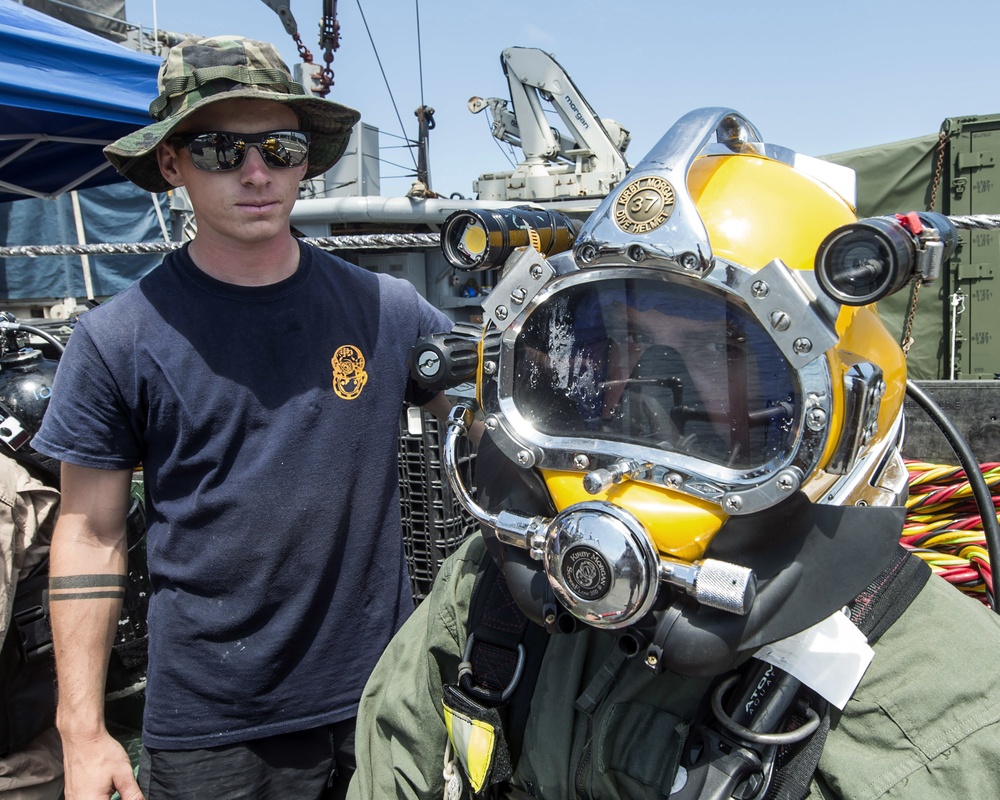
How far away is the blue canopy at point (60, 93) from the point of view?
3084mm

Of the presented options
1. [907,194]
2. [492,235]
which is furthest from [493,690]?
[907,194]

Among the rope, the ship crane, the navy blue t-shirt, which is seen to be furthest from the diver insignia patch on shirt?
the ship crane

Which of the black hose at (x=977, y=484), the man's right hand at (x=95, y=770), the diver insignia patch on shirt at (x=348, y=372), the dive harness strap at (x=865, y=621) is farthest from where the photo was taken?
the diver insignia patch on shirt at (x=348, y=372)

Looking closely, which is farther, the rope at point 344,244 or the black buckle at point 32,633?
the rope at point 344,244

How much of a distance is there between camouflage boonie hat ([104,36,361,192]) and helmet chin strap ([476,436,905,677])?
3.95ft

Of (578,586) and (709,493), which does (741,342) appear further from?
(578,586)

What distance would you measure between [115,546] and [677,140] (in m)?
1.37

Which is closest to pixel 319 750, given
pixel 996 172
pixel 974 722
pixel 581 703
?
pixel 581 703

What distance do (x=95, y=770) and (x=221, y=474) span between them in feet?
2.01

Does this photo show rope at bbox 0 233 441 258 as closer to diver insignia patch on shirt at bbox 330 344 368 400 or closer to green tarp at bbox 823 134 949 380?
diver insignia patch on shirt at bbox 330 344 368 400

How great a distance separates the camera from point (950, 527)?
5.45 feet

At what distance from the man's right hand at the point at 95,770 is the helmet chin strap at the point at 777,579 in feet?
3.74

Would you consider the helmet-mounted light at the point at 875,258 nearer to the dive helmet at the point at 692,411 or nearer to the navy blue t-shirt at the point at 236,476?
the dive helmet at the point at 692,411

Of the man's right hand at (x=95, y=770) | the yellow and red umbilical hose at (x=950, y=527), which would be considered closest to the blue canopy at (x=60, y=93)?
the man's right hand at (x=95, y=770)
